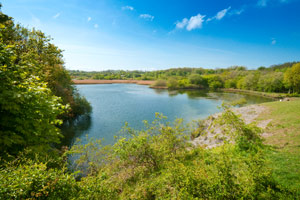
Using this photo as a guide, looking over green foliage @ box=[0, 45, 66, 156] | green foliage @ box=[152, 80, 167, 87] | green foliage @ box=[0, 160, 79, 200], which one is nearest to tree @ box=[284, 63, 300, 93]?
green foliage @ box=[152, 80, 167, 87]

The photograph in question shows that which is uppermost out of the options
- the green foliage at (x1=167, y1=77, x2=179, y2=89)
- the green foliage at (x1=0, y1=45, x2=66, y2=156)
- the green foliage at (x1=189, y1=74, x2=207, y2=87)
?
the green foliage at (x1=189, y1=74, x2=207, y2=87)

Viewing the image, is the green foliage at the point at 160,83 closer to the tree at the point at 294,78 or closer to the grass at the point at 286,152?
the tree at the point at 294,78

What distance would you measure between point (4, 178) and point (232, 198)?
5217 millimetres

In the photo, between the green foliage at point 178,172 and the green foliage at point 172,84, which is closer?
the green foliage at point 178,172

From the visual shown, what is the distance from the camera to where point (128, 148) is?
6.86m

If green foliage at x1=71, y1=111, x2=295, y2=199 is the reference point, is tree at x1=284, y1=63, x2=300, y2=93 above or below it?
above

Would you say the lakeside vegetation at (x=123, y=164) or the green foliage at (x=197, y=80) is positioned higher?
the green foliage at (x=197, y=80)

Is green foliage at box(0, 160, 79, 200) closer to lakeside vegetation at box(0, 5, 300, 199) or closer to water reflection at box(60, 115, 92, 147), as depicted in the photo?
lakeside vegetation at box(0, 5, 300, 199)

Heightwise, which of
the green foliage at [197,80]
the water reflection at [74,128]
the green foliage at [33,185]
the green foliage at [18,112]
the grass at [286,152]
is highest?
the green foliage at [197,80]

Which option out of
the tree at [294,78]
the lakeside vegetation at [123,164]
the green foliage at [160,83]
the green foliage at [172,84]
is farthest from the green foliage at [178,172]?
the green foliage at [160,83]

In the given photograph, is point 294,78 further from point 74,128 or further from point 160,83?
point 74,128

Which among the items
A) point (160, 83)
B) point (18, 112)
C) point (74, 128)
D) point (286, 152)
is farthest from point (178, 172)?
point (160, 83)

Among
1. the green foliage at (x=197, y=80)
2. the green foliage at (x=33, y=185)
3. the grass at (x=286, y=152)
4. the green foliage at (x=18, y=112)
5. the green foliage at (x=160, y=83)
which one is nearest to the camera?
the green foliage at (x=33, y=185)

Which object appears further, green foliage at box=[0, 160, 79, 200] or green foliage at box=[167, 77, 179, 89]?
green foliage at box=[167, 77, 179, 89]
